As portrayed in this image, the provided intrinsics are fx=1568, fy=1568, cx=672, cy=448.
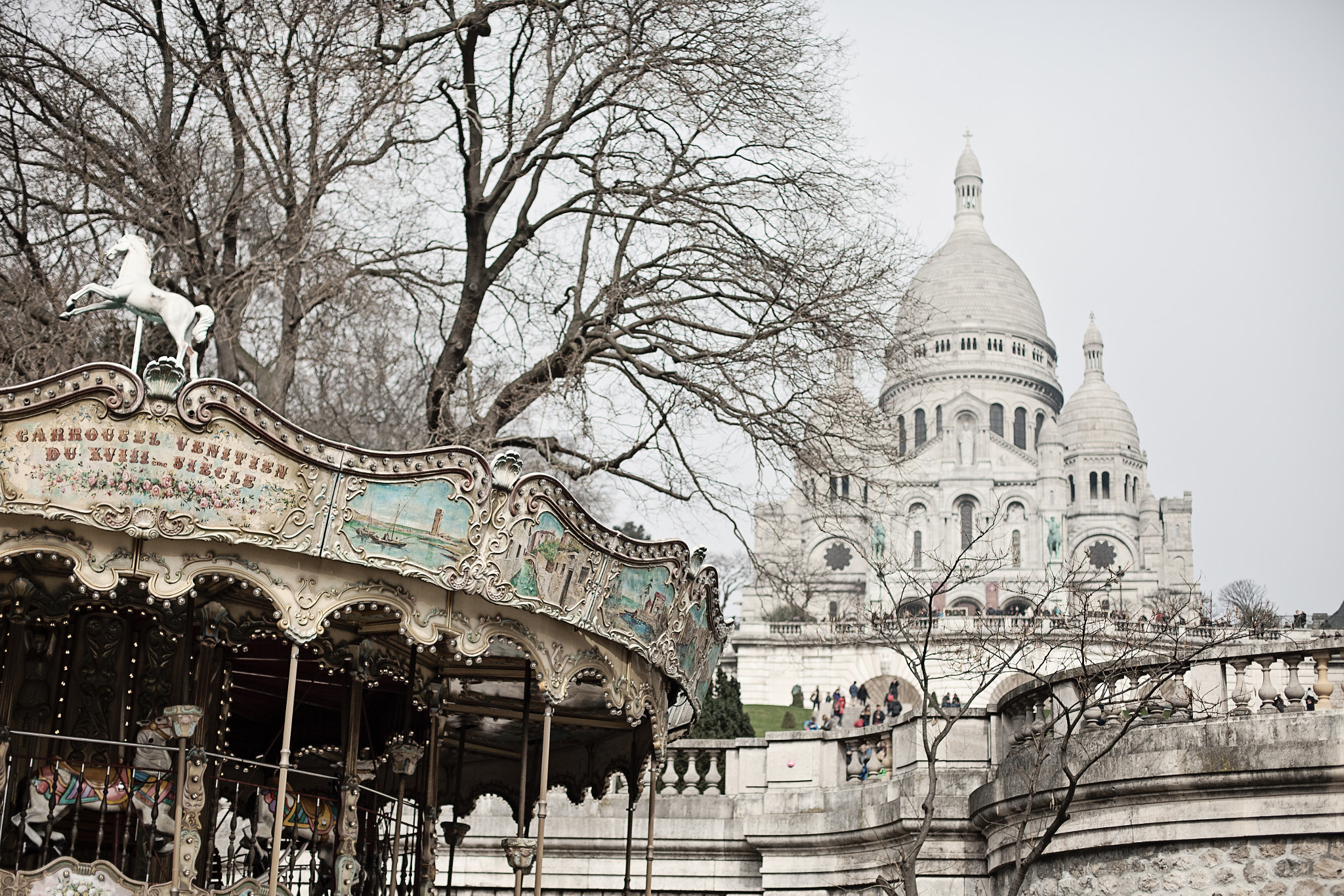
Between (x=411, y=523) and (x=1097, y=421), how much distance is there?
11187 cm

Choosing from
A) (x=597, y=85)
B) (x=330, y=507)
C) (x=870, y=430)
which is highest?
(x=597, y=85)

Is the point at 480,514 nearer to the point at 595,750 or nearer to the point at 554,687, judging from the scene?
the point at 554,687

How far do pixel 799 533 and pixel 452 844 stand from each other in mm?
87576

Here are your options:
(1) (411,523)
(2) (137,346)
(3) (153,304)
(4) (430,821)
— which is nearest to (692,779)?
(4) (430,821)

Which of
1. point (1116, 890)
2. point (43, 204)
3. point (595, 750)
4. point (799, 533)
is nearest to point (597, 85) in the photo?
point (43, 204)

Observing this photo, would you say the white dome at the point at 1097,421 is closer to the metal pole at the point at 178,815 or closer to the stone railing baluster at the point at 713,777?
the stone railing baluster at the point at 713,777

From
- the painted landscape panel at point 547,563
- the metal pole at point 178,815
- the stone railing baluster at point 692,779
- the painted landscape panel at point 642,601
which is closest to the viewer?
the metal pole at point 178,815

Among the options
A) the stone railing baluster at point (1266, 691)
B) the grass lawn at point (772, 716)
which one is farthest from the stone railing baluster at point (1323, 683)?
the grass lawn at point (772, 716)

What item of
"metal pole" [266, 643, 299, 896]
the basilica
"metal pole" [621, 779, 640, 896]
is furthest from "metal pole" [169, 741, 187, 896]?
the basilica

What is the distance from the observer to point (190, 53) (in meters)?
18.8

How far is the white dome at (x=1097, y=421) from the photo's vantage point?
116 metres

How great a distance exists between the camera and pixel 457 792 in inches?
650

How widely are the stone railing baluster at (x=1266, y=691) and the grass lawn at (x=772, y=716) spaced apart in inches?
1222

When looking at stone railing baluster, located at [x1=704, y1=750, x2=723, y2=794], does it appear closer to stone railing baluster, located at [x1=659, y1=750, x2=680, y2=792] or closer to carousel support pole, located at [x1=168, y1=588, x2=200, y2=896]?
stone railing baluster, located at [x1=659, y1=750, x2=680, y2=792]
